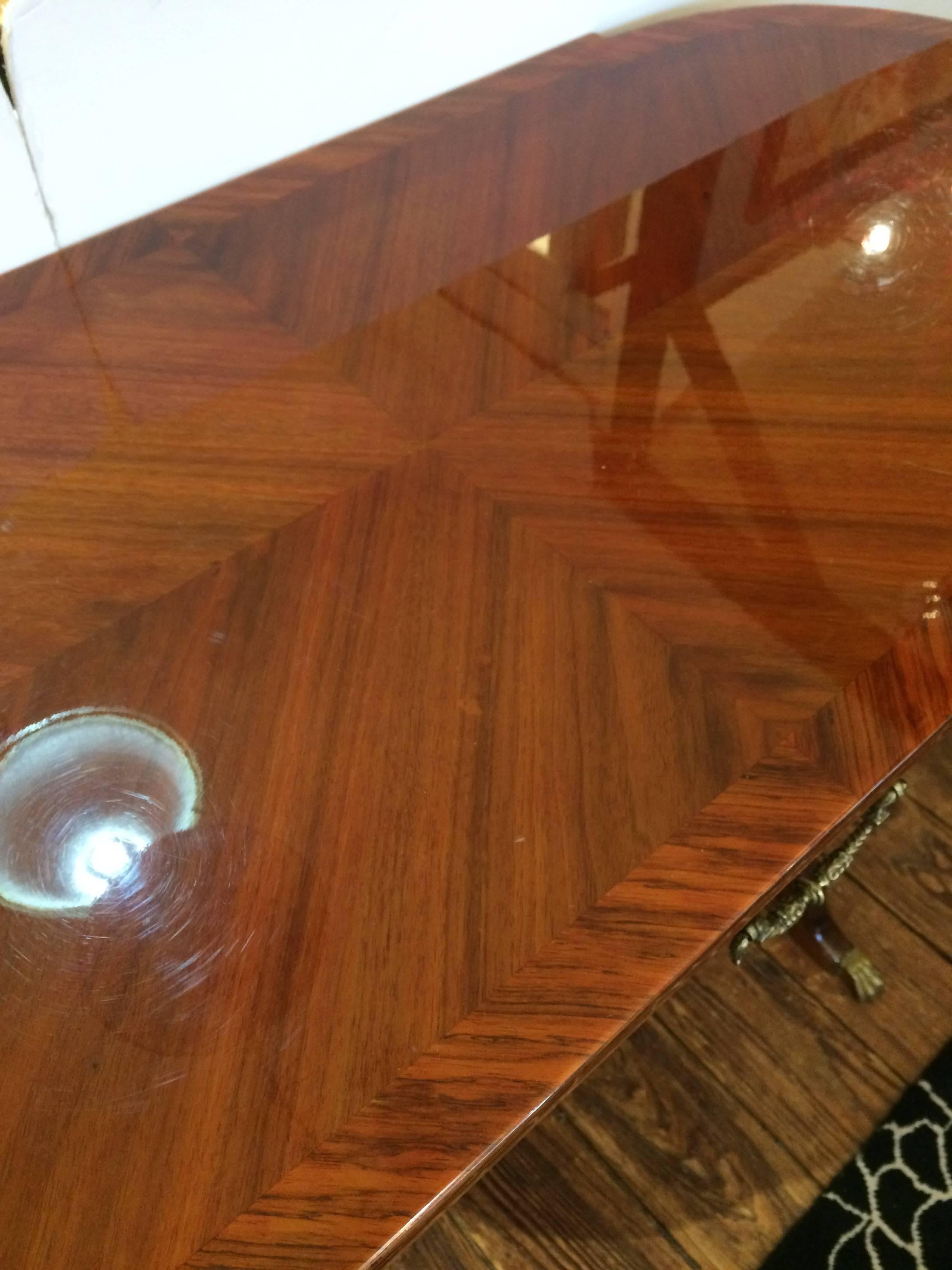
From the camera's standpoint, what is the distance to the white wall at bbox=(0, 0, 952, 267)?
27.0 inches

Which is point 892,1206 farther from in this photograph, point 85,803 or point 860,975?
point 85,803

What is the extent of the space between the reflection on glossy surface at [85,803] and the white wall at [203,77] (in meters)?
0.40

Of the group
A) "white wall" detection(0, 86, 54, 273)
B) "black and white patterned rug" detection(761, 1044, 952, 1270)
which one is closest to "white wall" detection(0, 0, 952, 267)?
"white wall" detection(0, 86, 54, 273)

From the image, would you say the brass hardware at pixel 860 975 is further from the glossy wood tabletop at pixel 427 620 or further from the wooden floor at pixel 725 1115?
the glossy wood tabletop at pixel 427 620

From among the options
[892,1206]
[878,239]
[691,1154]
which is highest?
[878,239]

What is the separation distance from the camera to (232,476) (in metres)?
0.62

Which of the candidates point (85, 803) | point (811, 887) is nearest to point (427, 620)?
point (85, 803)

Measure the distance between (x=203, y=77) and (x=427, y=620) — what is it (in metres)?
0.47

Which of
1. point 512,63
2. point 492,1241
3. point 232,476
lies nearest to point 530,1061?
point 232,476

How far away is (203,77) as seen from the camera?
76cm

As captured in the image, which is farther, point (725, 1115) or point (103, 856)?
point (725, 1115)

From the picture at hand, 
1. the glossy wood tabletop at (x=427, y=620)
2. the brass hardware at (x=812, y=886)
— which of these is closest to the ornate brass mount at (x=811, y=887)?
the brass hardware at (x=812, y=886)

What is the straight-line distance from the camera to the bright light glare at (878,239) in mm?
761

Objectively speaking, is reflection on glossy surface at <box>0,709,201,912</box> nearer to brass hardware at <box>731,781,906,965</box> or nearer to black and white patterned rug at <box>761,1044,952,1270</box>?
brass hardware at <box>731,781,906,965</box>
